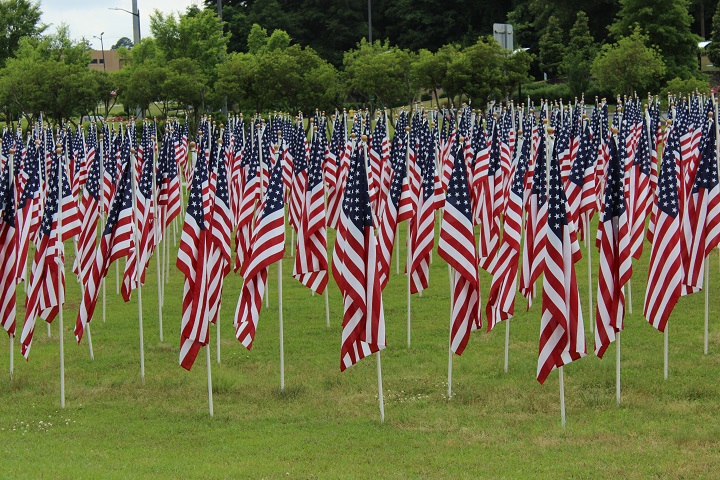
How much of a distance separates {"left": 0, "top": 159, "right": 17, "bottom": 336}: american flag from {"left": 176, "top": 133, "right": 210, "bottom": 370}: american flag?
3351mm

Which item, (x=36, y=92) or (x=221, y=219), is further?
(x=36, y=92)

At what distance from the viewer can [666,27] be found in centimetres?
6762

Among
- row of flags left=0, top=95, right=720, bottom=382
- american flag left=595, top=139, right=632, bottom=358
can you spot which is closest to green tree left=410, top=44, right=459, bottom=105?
row of flags left=0, top=95, right=720, bottom=382

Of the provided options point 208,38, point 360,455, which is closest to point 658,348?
point 360,455

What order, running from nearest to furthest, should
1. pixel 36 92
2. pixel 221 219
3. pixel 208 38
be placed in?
pixel 221 219 → pixel 36 92 → pixel 208 38

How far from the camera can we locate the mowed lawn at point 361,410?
12.6m

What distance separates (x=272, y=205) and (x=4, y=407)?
17.8 feet

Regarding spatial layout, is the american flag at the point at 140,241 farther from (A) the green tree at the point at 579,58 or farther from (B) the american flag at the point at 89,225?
(A) the green tree at the point at 579,58

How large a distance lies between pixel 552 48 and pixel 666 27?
1379 cm

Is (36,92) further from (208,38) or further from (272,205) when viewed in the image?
(272,205)

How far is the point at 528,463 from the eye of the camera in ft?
41.1

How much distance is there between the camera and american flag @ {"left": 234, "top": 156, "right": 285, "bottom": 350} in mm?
15547

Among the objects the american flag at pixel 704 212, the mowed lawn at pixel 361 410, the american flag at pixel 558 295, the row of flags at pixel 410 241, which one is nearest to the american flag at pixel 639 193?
the row of flags at pixel 410 241

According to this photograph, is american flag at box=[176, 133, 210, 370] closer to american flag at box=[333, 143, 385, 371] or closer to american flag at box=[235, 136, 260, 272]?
american flag at box=[333, 143, 385, 371]
